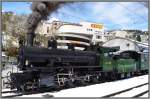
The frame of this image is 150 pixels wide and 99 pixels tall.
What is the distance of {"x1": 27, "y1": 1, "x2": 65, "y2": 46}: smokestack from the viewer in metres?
14.0

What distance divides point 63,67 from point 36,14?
8.92ft

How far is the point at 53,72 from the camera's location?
567 inches

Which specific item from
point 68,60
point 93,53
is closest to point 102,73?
point 93,53

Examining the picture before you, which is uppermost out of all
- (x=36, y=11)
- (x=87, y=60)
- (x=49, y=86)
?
(x=36, y=11)

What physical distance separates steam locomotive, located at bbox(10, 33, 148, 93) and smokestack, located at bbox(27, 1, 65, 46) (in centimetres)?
31

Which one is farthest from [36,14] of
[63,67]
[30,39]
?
[63,67]

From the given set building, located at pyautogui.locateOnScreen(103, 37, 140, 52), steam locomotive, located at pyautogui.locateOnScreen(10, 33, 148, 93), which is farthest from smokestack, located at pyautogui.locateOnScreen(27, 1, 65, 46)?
building, located at pyautogui.locateOnScreen(103, 37, 140, 52)

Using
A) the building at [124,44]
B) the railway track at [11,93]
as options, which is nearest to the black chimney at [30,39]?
the railway track at [11,93]

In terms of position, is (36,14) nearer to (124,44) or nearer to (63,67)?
(63,67)

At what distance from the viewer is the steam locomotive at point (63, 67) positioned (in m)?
13.7

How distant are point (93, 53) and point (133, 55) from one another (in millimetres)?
5800

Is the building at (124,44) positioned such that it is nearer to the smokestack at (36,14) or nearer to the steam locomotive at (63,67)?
the steam locomotive at (63,67)

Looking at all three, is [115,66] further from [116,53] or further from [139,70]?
[139,70]

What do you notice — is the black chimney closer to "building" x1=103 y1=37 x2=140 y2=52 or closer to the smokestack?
the smokestack
